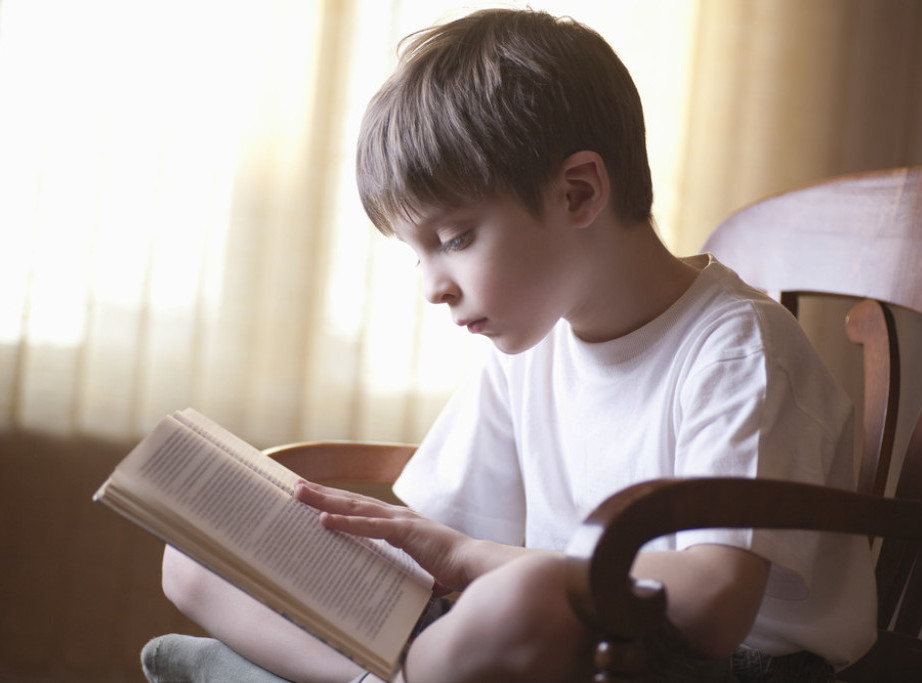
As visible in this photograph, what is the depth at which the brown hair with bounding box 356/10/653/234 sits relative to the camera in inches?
30.1

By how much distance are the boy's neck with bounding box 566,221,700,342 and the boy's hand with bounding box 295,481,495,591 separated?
0.28 meters

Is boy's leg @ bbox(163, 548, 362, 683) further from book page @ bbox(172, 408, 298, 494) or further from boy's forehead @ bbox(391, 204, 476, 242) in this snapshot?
boy's forehead @ bbox(391, 204, 476, 242)

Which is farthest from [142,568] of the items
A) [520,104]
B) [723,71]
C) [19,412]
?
[723,71]

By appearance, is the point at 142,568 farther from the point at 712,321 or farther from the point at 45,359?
the point at 712,321

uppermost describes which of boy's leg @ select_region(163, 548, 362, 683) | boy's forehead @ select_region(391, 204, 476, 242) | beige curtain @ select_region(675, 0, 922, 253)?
beige curtain @ select_region(675, 0, 922, 253)

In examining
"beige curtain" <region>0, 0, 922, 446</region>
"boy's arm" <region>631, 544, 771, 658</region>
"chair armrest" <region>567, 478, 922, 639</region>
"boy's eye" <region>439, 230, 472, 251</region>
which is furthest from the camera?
"beige curtain" <region>0, 0, 922, 446</region>

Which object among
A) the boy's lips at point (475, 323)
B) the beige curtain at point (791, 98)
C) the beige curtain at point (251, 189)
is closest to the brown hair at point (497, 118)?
the boy's lips at point (475, 323)

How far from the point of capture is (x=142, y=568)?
1354mm

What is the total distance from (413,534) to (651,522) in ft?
0.93

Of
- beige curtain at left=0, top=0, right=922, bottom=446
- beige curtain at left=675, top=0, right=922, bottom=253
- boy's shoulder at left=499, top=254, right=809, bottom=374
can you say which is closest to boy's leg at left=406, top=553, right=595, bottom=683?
boy's shoulder at left=499, top=254, right=809, bottom=374

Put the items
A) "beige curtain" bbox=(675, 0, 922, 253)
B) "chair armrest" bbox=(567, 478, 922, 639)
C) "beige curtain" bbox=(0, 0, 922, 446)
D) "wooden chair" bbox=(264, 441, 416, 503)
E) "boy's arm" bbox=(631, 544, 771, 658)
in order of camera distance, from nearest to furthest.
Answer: "chair armrest" bbox=(567, 478, 922, 639) → "boy's arm" bbox=(631, 544, 771, 658) → "wooden chair" bbox=(264, 441, 416, 503) → "beige curtain" bbox=(0, 0, 922, 446) → "beige curtain" bbox=(675, 0, 922, 253)

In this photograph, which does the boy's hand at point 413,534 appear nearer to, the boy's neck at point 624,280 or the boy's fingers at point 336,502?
the boy's fingers at point 336,502

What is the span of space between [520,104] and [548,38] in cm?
9

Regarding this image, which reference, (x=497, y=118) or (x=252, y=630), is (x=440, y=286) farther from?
(x=252, y=630)
